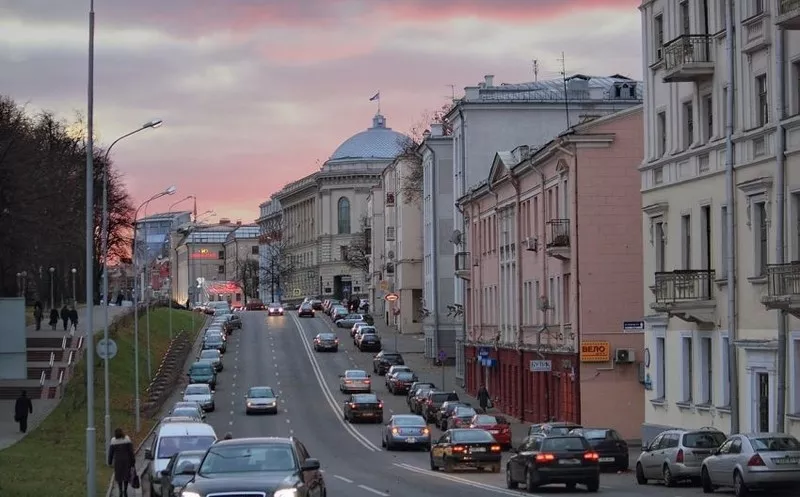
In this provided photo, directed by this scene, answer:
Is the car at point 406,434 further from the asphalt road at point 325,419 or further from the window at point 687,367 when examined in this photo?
the window at point 687,367

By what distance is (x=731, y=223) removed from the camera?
37938 mm

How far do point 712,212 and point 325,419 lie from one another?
101 feet

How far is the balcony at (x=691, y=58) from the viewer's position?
39719mm

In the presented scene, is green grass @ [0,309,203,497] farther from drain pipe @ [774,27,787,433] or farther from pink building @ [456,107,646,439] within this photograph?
pink building @ [456,107,646,439]

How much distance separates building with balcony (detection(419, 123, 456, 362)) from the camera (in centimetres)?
9456

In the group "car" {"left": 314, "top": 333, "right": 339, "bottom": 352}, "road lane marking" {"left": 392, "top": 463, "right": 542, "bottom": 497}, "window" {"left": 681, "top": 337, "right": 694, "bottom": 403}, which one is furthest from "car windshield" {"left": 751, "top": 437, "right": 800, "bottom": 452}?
"car" {"left": 314, "top": 333, "right": 339, "bottom": 352}

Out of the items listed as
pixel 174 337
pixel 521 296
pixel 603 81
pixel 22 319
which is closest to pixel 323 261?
pixel 174 337

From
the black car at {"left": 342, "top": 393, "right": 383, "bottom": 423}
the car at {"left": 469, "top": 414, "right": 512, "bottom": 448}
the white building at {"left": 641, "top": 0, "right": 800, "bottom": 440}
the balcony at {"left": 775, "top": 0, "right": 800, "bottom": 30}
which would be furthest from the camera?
the black car at {"left": 342, "top": 393, "right": 383, "bottom": 423}

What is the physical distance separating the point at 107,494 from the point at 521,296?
3660 centimetres

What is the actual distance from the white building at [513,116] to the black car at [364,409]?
16.6m

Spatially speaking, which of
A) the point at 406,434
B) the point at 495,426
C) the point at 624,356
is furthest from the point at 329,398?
the point at 495,426

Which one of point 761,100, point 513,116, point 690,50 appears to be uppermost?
point 513,116

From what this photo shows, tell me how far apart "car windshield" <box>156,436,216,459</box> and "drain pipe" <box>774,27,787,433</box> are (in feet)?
44.2

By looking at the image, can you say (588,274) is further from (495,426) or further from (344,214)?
(344,214)
